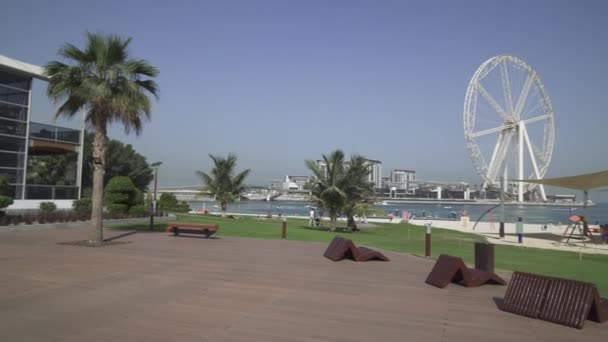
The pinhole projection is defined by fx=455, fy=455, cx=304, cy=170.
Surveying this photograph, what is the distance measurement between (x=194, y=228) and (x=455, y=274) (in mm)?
10510

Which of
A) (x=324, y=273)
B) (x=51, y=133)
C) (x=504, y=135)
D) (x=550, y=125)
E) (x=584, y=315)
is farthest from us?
(x=550, y=125)

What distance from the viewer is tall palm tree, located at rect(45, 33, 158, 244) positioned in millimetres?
13203

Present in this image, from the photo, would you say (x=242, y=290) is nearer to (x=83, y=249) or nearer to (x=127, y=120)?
(x=83, y=249)

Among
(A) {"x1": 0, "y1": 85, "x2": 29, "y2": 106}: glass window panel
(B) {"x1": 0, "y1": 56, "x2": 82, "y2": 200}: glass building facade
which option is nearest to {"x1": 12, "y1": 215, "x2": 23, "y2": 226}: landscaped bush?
(B) {"x1": 0, "y1": 56, "x2": 82, "y2": 200}: glass building facade

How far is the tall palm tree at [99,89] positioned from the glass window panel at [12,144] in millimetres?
10756

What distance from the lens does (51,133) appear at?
2434 cm

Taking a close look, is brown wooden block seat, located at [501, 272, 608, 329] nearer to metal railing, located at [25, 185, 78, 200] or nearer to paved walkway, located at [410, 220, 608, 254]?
paved walkway, located at [410, 220, 608, 254]

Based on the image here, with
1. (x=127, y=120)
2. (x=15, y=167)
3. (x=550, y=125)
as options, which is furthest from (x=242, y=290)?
(x=550, y=125)

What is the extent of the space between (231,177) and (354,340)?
3230 cm

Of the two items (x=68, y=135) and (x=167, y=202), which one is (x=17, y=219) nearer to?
(x=68, y=135)

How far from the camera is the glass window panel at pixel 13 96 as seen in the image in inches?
865

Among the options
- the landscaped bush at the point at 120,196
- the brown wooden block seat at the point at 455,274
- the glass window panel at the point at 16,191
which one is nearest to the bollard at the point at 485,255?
the brown wooden block seat at the point at 455,274

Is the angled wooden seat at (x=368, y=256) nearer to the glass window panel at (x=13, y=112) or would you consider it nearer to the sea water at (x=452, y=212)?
the sea water at (x=452, y=212)

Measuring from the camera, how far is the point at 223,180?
3650 centimetres
